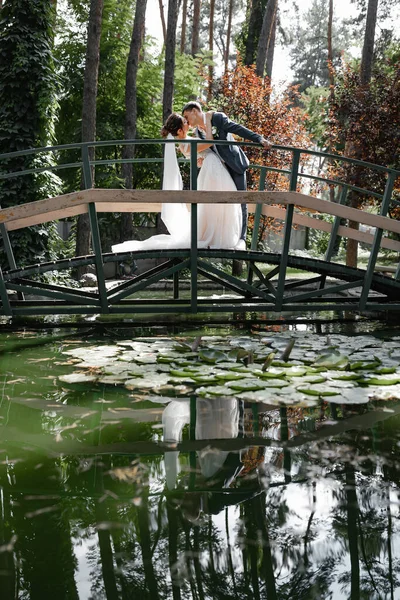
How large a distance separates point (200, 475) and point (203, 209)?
4357mm

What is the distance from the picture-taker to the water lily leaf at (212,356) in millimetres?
5797

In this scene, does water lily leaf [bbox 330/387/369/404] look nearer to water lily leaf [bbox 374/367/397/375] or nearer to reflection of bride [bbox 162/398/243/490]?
water lily leaf [bbox 374/367/397/375]

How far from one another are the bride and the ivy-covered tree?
15.8 ft

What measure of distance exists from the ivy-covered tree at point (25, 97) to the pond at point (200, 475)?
19.6 ft

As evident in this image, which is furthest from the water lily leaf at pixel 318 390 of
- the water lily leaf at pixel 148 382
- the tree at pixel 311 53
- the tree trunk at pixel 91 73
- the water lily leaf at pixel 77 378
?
the tree at pixel 311 53

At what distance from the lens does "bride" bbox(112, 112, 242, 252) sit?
7.19 metres

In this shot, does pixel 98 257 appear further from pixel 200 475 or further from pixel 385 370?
pixel 200 475

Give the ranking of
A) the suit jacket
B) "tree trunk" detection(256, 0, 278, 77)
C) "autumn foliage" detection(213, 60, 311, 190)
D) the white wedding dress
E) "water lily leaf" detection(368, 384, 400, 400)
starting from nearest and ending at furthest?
"water lily leaf" detection(368, 384, 400, 400) → the white wedding dress → the suit jacket → "autumn foliage" detection(213, 60, 311, 190) → "tree trunk" detection(256, 0, 278, 77)

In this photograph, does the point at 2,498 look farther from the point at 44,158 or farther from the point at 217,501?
the point at 44,158

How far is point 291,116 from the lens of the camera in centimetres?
1628

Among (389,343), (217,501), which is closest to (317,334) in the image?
(389,343)

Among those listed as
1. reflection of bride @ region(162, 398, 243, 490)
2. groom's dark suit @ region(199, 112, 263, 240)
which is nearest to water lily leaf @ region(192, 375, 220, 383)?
reflection of bride @ region(162, 398, 243, 490)

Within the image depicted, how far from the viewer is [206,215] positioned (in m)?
7.35

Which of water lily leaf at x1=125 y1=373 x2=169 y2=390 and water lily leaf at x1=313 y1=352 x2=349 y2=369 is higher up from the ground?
water lily leaf at x1=313 y1=352 x2=349 y2=369
